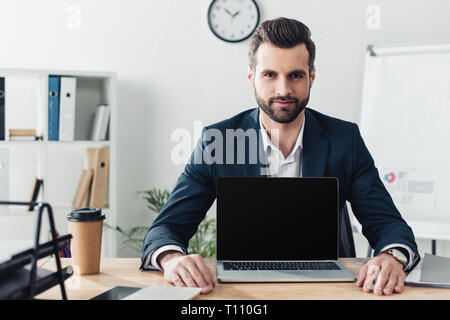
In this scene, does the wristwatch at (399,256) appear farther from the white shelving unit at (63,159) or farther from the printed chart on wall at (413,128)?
the white shelving unit at (63,159)

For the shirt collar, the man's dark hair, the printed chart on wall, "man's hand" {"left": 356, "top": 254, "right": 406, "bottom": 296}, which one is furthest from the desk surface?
the printed chart on wall

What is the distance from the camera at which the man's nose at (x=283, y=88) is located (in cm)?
145

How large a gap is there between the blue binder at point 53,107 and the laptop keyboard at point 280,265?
1.69 metres

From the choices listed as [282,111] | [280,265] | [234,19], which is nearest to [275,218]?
[280,265]

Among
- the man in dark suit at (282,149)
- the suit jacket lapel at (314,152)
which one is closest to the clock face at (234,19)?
the man in dark suit at (282,149)

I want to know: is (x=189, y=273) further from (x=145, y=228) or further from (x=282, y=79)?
(x=145, y=228)

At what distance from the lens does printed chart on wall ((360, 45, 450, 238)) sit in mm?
2547

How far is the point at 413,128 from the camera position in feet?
8.50

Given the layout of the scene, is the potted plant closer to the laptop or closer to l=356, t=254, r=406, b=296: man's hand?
the laptop

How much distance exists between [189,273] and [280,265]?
0.25 meters

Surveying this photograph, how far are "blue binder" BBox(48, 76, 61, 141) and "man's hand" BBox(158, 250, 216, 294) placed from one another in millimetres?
1668

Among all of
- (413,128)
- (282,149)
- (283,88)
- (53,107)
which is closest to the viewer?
(283,88)

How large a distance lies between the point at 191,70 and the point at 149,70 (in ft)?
0.86
